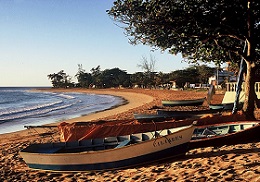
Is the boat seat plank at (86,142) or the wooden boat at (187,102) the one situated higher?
the wooden boat at (187,102)

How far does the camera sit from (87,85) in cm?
14025

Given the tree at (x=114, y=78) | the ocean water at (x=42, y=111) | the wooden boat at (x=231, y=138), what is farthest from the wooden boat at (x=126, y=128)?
the tree at (x=114, y=78)

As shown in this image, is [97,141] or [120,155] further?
[97,141]

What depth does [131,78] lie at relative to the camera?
112625 millimetres

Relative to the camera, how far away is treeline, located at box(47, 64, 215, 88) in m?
74.8

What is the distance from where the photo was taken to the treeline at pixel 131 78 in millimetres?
74750

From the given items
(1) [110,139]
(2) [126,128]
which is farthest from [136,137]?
(1) [110,139]

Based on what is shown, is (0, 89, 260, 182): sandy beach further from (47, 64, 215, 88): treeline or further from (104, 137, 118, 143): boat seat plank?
(47, 64, 215, 88): treeline

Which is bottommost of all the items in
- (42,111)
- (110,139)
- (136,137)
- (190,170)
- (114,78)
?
(42,111)

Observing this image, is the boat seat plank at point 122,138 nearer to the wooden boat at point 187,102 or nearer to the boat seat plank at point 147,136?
the boat seat plank at point 147,136

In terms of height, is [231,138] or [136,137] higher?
[231,138]

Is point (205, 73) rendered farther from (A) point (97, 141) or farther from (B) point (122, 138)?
(A) point (97, 141)

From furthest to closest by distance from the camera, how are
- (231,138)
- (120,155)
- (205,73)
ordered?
(205,73) < (231,138) < (120,155)

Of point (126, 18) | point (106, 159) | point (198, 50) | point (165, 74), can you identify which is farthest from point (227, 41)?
point (165, 74)
